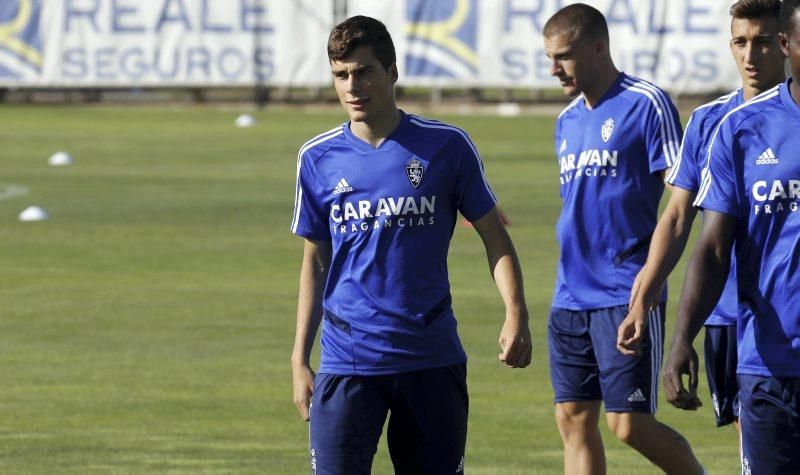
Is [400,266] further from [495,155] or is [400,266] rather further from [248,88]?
[248,88]

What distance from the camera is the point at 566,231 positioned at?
8320 mm

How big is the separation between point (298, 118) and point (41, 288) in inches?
1008

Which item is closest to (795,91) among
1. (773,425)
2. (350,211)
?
(773,425)

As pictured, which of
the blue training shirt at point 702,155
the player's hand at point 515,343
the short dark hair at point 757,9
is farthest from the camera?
the short dark hair at point 757,9

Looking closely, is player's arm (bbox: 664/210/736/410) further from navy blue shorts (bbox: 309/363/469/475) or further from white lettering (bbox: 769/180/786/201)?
navy blue shorts (bbox: 309/363/469/475)

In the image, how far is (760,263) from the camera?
5.80 meters

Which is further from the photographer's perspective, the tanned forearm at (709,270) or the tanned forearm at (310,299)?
the tanned forearm at (310,299)

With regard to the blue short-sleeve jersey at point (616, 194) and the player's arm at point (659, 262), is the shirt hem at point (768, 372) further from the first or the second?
the blue short-sleeve jersey at point (616, 194)

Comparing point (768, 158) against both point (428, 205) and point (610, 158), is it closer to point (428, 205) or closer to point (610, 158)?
point (428, 205)

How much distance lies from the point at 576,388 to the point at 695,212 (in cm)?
152

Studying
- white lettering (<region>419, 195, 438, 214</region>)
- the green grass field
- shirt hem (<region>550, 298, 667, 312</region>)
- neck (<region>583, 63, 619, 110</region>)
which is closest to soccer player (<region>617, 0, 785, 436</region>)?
shirt hem (<region>550, 298, 667, 312</region>)

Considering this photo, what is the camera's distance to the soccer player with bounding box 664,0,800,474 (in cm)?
572

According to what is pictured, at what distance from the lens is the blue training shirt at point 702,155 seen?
269 inches

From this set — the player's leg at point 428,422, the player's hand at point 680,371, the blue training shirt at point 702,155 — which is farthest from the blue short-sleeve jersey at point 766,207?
the player's leg at point 428,422
